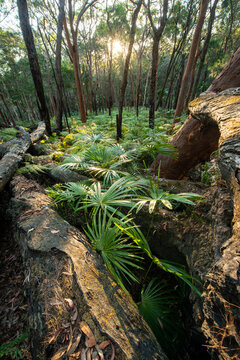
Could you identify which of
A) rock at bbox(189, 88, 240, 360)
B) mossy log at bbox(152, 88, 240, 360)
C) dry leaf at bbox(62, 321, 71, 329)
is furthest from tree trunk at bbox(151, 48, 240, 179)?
dry leaf at bbox(62, 321, 71, 329)

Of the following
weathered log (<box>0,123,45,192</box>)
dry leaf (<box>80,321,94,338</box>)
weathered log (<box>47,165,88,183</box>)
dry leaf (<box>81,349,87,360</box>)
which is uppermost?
weathered log (<box>0,123,45,192</box>)

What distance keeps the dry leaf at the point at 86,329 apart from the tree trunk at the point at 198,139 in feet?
7.52

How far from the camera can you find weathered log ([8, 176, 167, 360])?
1000 millimetres

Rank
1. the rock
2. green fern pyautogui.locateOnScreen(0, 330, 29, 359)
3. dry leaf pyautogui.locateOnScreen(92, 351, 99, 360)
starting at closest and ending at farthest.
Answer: the rock
dry leaf pyautogui.locateOnScreen(92, 351, 99, 360)
green fern pyautogui.locateOnScreen(0, 330, 29, 359)

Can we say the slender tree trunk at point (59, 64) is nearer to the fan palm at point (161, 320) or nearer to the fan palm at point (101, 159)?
the fan palm at point (101, 159)

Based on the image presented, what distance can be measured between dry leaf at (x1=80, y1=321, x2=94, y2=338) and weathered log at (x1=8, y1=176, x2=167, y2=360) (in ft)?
0.06

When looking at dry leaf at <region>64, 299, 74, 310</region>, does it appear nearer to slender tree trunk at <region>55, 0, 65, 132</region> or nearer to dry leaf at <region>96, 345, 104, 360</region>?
dry leaf at <region>96, 345, 104, 360</region>

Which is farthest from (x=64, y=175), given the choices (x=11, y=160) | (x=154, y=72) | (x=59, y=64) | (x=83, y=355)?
(x=59, y=64)

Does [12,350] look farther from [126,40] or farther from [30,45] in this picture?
[126,40]

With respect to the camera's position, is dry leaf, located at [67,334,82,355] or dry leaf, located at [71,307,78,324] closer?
dry leaf, located at [67,334,82,355]

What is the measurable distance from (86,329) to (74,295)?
233 mm

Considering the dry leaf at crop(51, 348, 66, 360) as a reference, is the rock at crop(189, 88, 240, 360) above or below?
above

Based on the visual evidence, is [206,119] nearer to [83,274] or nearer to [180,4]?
[83,274]

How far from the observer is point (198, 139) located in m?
2.78
